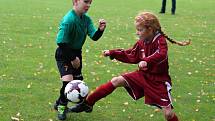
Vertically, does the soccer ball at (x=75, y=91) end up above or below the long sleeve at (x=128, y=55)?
below

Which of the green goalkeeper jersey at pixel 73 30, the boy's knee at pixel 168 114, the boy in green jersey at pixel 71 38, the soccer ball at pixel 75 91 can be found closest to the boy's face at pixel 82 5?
the boy in green jersey at pixel 71 38

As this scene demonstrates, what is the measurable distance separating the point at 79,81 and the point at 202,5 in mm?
21685

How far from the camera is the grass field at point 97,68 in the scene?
6.81m

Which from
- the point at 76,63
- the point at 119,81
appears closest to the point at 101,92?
the point at 119,81

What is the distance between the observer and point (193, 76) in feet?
30.8

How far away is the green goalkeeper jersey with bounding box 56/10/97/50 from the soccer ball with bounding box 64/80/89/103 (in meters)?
0.49

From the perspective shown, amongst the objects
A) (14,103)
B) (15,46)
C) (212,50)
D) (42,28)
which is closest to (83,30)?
(14,103)

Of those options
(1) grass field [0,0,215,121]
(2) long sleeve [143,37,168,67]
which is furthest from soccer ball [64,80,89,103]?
(2) long sleeve [143,37,168,67]

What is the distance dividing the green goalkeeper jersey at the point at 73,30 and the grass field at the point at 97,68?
1.02 meters

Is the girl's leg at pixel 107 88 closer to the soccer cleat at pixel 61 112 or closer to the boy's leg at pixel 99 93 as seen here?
the boy's leg at pixel 99 93

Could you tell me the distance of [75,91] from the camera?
6.09 metres

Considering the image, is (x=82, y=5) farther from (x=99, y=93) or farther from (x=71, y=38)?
(x=99, y=93)

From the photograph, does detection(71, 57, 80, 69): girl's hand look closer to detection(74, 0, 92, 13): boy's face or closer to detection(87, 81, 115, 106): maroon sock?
detection(87, 81, 115, 106): maroon sock

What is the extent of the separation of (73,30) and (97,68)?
356cm
